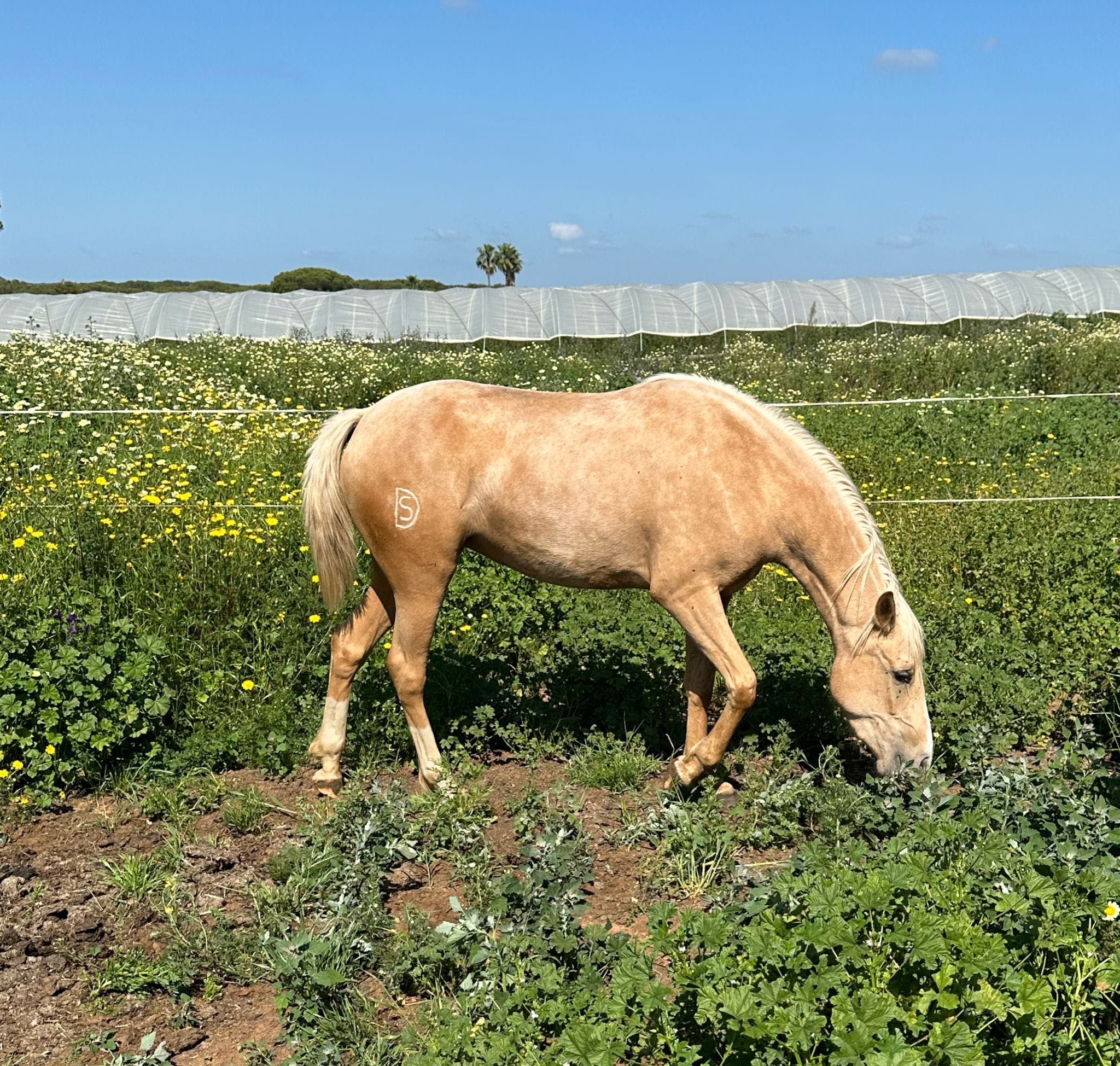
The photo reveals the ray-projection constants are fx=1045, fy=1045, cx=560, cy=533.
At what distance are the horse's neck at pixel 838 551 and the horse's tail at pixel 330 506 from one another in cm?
210

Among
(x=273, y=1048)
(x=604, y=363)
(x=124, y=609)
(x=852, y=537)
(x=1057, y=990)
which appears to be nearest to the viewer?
(x=1057, y=990)

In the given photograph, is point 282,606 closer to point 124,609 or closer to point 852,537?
point 124,609

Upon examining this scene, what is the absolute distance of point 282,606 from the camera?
6039 mm

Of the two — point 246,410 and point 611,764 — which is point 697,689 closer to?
point 611,764

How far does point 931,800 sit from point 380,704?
110 inches

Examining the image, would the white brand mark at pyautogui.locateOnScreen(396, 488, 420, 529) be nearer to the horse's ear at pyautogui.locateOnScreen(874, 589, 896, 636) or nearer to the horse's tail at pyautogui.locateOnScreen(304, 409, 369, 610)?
the horse's tail at pyautogui.locateOnScreen(304, 409, 369, 610)

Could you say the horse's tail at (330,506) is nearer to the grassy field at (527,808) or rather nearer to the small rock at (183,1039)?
the grassy field at (527,808)

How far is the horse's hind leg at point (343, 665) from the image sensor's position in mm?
5062

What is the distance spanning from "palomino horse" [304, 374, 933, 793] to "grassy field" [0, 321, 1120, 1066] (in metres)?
0.44

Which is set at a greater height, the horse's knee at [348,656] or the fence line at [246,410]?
the fence line at [246,410]

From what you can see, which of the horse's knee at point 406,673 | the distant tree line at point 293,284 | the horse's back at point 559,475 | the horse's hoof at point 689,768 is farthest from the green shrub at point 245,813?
the distant tree line at point 293,284

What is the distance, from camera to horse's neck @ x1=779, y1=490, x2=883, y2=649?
4523 millimetres

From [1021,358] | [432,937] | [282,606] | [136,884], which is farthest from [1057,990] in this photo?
[1021,358]

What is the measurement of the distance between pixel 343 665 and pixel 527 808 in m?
1.21
